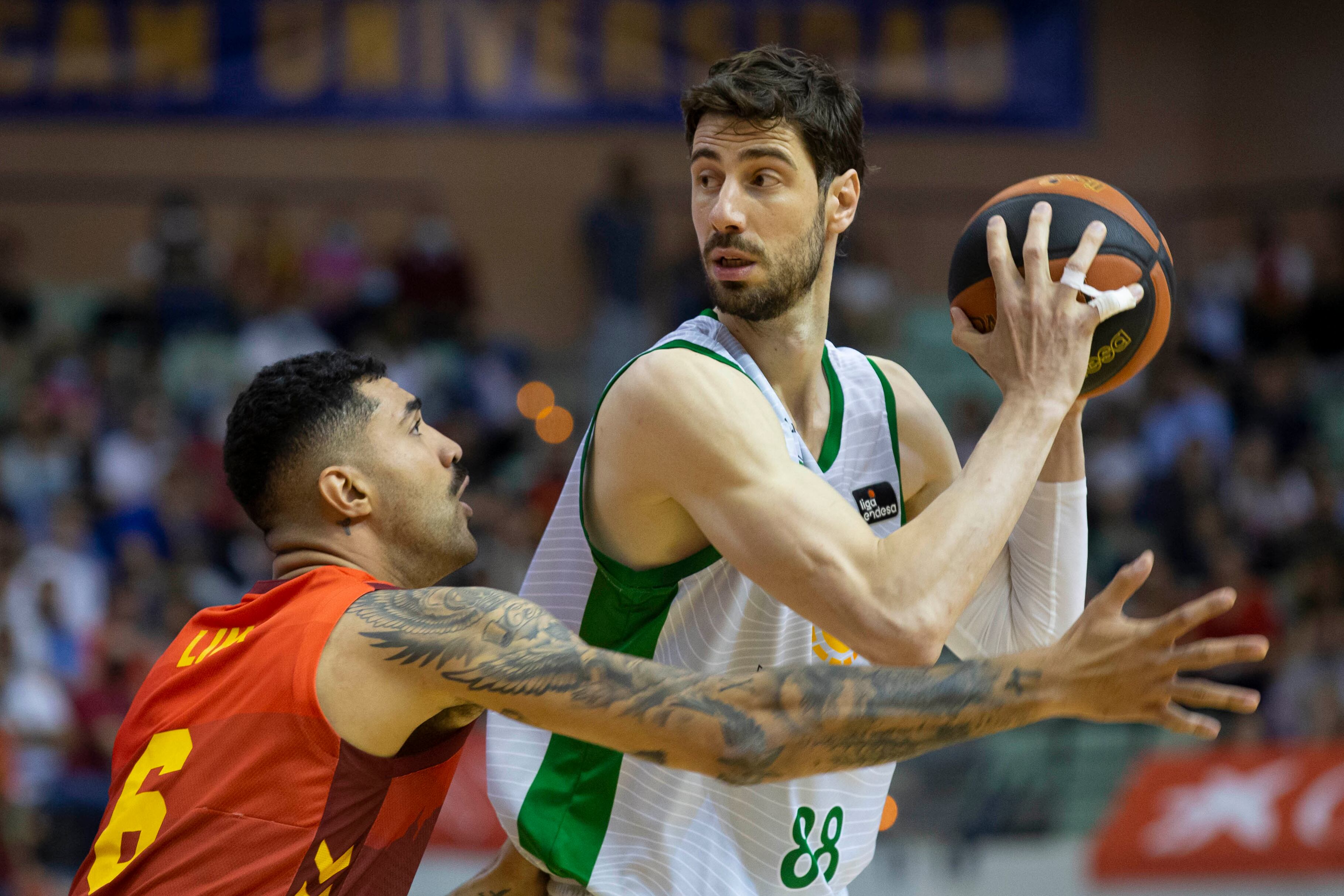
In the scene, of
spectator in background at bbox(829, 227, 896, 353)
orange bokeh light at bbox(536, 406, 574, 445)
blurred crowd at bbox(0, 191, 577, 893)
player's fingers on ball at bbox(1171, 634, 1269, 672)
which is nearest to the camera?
player's fingers on ball at bbox(1171, 634, 1269, 672)

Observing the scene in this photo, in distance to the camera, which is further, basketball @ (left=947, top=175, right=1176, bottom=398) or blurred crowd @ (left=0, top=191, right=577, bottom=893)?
blurred crowd @ (left=0, top=191, right=577, bottom=893)

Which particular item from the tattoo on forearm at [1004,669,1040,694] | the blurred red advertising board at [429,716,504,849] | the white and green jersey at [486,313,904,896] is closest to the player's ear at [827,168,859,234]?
the white and green jersey at [486,313,904,896]

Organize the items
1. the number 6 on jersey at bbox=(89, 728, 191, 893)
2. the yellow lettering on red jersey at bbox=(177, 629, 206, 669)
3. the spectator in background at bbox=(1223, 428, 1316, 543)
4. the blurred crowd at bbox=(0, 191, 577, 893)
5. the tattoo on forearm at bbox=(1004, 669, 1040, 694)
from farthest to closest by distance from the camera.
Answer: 1. the spectator in background at bbox=(1223, 428, 1316, 543)
2. the blurred crowd at bbox=(0, 191, 577, 893)
3. the yellow lettering on red jersey at bbox=(177, 629, 206, 669)
4. the number 6 on jersey at bbox=(89, 728, 191, 893)
5. the tattoo on forearm at bbox=(1004, 669, 1040, 694)

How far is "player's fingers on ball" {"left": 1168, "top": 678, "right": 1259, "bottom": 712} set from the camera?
7.49ft

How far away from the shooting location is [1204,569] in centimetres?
989

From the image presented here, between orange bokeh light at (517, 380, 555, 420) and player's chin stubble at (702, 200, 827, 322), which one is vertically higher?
player's chin stubble at (702, 200, 827, 322)

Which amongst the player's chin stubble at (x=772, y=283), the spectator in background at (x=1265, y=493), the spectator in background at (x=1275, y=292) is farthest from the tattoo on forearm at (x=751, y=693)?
the spectator in background at (x=1275, y=292)

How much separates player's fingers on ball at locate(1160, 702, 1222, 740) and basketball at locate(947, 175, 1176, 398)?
29.0 inches

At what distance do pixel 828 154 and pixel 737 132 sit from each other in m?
0.22

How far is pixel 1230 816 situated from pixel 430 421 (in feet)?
20.1

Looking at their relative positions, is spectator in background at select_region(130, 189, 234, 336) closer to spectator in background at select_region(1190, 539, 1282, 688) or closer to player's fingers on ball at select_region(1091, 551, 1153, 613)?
spectator in background at select_region(1190, 539, 1282, 688)

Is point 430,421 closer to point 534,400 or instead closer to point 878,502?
point 534,400

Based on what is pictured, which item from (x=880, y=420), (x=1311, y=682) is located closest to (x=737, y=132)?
(x=880, y=420)

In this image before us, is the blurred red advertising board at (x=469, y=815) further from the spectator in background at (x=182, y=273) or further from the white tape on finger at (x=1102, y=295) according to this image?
the spectator in background at (x=182, y=273)
